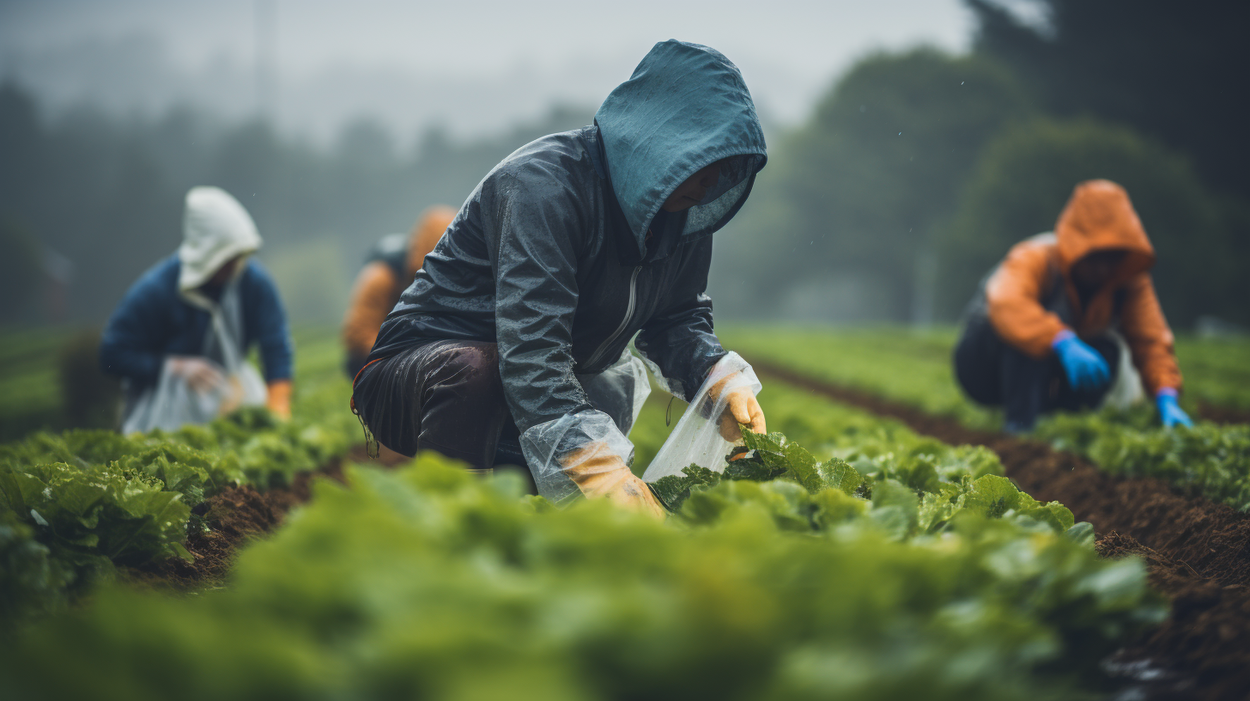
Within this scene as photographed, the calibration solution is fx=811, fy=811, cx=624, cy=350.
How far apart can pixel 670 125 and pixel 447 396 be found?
1.09 m

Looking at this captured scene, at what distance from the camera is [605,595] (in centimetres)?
100

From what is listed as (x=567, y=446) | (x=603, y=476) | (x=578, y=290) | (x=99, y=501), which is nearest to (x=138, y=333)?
(x=99, y=501)

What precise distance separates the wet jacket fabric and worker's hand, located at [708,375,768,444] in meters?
0.22

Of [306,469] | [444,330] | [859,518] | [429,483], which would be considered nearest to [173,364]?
[306,469]

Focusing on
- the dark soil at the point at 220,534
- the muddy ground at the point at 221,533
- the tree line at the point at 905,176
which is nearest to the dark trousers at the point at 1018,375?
the muddy ground at the point at 221,533

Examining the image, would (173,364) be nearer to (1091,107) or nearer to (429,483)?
(429,483)

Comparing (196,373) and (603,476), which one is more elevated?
(603,476)

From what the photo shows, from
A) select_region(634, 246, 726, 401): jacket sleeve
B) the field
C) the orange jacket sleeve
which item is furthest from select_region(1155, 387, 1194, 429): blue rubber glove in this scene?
the orange jacket sleeve

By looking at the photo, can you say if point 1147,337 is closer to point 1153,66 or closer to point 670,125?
point 670,125

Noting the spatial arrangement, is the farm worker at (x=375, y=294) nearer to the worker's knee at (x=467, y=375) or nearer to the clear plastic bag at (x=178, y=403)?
the clear plastic bag at (x=178, y=403)

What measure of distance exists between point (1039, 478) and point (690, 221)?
9.65 ft

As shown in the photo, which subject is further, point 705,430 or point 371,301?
point 371,301

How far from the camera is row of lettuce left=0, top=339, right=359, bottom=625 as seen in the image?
178 cm

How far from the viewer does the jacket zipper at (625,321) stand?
8.86 feet
